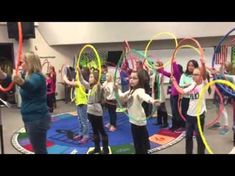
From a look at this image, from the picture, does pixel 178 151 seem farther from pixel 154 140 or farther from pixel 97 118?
pixel 97 118

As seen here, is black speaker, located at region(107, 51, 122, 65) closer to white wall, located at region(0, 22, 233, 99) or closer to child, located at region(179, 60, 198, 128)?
white wall, located at region(0, 22, 233, 99)

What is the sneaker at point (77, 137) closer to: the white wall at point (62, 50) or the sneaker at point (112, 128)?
the sneaker at point (112, 128)

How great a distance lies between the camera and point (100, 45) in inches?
468

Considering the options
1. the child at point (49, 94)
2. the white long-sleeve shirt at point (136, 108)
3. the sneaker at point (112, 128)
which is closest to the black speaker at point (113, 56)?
the child at point (49, 94)

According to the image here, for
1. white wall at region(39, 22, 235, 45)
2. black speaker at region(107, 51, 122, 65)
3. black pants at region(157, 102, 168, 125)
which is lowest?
black pants at region(157, 102, 168, 125)

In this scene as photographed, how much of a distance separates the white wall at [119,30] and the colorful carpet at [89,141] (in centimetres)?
399

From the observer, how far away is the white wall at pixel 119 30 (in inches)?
405

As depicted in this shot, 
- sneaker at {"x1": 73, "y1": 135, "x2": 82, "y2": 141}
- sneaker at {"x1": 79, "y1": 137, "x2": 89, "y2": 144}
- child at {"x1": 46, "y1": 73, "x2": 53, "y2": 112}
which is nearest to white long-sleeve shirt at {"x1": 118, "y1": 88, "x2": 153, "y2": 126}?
sneaker at {"x1": 79, "y1": 137, "x2": 89, "y2": 144}

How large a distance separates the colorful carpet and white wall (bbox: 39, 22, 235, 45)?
3.99 meters

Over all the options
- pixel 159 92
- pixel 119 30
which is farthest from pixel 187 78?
pixel 119 30

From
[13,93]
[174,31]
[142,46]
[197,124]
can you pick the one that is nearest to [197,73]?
[197,124]

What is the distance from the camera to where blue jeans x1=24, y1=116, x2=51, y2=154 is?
11.1 ft

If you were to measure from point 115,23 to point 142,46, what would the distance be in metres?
1.32
